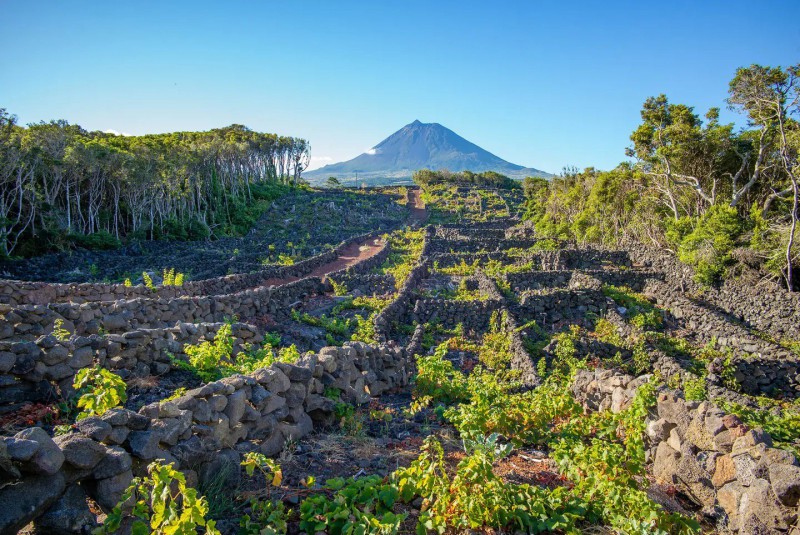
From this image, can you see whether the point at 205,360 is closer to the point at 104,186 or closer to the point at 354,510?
the point at 354,510

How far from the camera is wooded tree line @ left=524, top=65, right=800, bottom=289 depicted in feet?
67.7

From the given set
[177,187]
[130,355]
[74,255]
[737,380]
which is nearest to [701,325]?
[737,380]

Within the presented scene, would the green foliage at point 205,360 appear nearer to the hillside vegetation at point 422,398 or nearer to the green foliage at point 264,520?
the hillside vegetation at point 422,398

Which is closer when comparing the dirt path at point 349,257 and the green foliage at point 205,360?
the green foliage at point 205,360

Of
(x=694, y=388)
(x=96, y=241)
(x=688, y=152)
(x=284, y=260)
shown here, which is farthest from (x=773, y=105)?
(x=96, y=241)

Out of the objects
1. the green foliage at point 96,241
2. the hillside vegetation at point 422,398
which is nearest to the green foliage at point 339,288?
the hillside vegetation at point 422,398

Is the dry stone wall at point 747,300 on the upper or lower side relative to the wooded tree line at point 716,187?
lower

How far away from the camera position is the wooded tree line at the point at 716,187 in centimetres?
2062

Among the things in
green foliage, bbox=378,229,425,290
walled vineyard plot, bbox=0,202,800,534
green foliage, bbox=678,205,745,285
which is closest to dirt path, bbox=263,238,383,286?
green foliage, bbox=378,229,425,290

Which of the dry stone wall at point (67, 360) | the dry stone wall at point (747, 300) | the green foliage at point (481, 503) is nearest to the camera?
the green foliage at point (481, 503)

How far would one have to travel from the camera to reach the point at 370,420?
271 inches

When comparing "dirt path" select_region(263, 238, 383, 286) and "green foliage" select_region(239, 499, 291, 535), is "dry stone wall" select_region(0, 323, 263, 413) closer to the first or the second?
"green foliage" select_region(239, 499, 291, 535)

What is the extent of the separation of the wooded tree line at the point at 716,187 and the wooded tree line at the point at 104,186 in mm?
34464

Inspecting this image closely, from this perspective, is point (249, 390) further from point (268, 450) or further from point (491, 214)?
point (491, 214)
